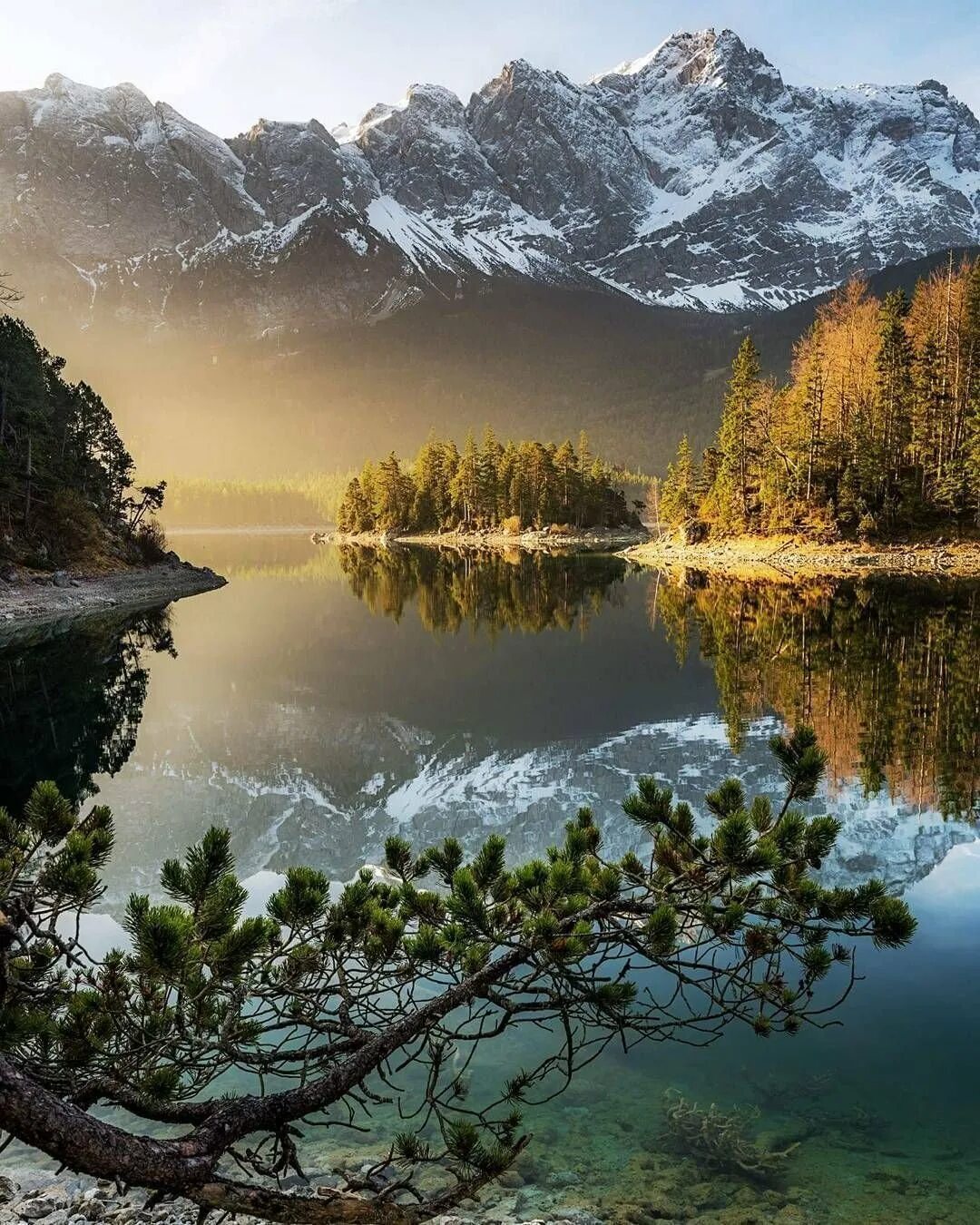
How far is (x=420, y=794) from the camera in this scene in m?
14.1

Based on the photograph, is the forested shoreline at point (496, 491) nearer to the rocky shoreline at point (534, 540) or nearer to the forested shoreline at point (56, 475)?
the rocky shoreline at point (534, 540)

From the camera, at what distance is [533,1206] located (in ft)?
16.7

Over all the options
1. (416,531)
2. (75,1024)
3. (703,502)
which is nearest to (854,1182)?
(75,1024)

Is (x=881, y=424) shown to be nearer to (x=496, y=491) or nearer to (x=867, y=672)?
(x=867, y=672)

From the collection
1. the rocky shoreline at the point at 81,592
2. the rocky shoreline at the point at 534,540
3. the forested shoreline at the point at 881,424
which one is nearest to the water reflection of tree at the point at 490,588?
the rocky shoreline at the point at 81,592

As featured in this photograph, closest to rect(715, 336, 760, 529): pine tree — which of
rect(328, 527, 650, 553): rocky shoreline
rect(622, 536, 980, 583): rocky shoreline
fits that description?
rect(622, 536, 980, 583): rocky shoreline

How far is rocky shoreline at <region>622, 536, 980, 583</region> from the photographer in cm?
4950

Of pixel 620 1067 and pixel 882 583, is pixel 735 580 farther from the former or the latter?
pixel 620 1067

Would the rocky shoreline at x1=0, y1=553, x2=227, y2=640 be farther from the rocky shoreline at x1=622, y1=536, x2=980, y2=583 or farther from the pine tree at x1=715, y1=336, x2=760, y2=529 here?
the pine tree at x1=715, y1=336, x2=760, y2=529

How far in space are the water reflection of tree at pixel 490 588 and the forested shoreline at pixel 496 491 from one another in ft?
82.2

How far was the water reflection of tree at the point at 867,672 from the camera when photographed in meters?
13.8

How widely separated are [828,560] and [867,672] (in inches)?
1517

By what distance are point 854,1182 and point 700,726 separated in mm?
12734

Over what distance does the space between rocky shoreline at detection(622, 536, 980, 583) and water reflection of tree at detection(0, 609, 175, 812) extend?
38.0 m
